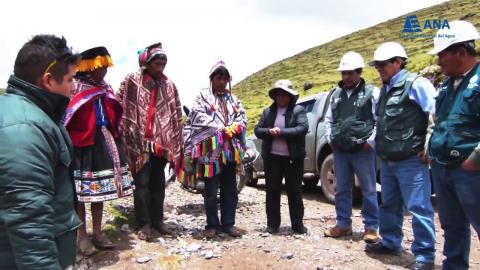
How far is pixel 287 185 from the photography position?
16.7 ft

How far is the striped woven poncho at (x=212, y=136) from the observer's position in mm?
4805

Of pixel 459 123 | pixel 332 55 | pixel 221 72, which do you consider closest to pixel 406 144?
pixel 459 123

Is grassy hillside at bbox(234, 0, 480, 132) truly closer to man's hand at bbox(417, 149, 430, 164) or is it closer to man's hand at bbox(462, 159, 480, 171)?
man's hand at bbox(417, 149, 430, 164)

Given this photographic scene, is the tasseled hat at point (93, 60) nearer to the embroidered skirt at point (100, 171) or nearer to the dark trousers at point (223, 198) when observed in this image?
the embroidered skirt at point (100, 171)

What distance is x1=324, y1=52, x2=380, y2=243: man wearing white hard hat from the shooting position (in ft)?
15.2

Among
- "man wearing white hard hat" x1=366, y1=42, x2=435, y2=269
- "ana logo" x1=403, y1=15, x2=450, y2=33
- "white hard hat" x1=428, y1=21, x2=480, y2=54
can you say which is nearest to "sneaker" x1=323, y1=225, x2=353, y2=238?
"man wearing white hard hat" x1=366, y1=42, x2=435, y2=269

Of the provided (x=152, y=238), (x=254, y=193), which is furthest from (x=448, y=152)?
(x=254, y=193)

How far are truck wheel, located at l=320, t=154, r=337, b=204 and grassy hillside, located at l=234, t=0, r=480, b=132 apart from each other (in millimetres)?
27862

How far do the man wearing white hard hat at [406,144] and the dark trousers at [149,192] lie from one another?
2.26 m

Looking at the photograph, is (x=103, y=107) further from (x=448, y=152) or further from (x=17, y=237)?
(x=448, y=152)

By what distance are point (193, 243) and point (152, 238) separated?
431mm

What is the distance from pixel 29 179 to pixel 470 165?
8.64 ft

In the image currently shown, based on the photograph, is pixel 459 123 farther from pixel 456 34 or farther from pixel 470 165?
pixel 456 34

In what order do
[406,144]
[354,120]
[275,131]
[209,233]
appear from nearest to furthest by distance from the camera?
[406,144] → [354,120] → [209,233] → [275,131]
